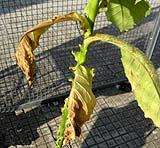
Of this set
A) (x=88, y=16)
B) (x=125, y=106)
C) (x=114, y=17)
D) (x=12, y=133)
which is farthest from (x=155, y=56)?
(x=88, y=16)

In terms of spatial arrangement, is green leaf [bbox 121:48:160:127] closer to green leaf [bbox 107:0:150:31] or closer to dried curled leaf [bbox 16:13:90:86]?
dried curled leaf [bbox 16:13:90:86]

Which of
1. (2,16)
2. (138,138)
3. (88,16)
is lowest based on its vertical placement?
(138,138)

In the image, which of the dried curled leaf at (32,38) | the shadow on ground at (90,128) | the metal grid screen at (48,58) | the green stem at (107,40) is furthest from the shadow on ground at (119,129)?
the green stem at (107,40)

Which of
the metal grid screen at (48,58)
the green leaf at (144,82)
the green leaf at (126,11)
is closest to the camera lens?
the green leaf at (144,82)

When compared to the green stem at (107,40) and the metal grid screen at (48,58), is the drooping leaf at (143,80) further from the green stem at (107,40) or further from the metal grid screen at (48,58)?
the metal grid screen at (48,58)

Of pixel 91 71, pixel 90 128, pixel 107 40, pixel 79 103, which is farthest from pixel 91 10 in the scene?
pixel 90 128

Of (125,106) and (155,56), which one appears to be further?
(155,56)

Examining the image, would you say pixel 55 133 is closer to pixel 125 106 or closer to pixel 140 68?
pixel 125 106
